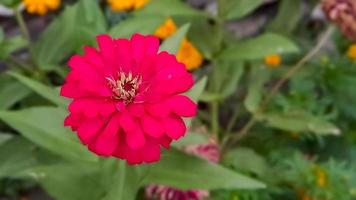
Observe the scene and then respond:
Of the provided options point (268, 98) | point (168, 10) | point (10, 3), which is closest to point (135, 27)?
point (168, 10)

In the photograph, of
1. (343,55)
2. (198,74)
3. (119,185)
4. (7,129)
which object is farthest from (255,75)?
(119,185)

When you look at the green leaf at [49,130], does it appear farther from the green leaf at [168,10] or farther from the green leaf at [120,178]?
the green leaf at [168,10]

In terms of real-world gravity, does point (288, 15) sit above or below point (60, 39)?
above

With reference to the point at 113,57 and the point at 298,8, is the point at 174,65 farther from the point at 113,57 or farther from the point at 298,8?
the point at 298,8

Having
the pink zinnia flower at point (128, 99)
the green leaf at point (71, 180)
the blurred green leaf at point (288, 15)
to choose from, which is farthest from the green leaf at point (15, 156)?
the blurred green leaf at point (288, 15)

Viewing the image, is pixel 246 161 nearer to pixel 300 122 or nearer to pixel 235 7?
pixel 300 122

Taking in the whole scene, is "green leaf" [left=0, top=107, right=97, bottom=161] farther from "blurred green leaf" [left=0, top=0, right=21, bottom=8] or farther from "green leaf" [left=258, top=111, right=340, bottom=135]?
"green leaf" [left=258, top=111, right=340, bottom=135]
